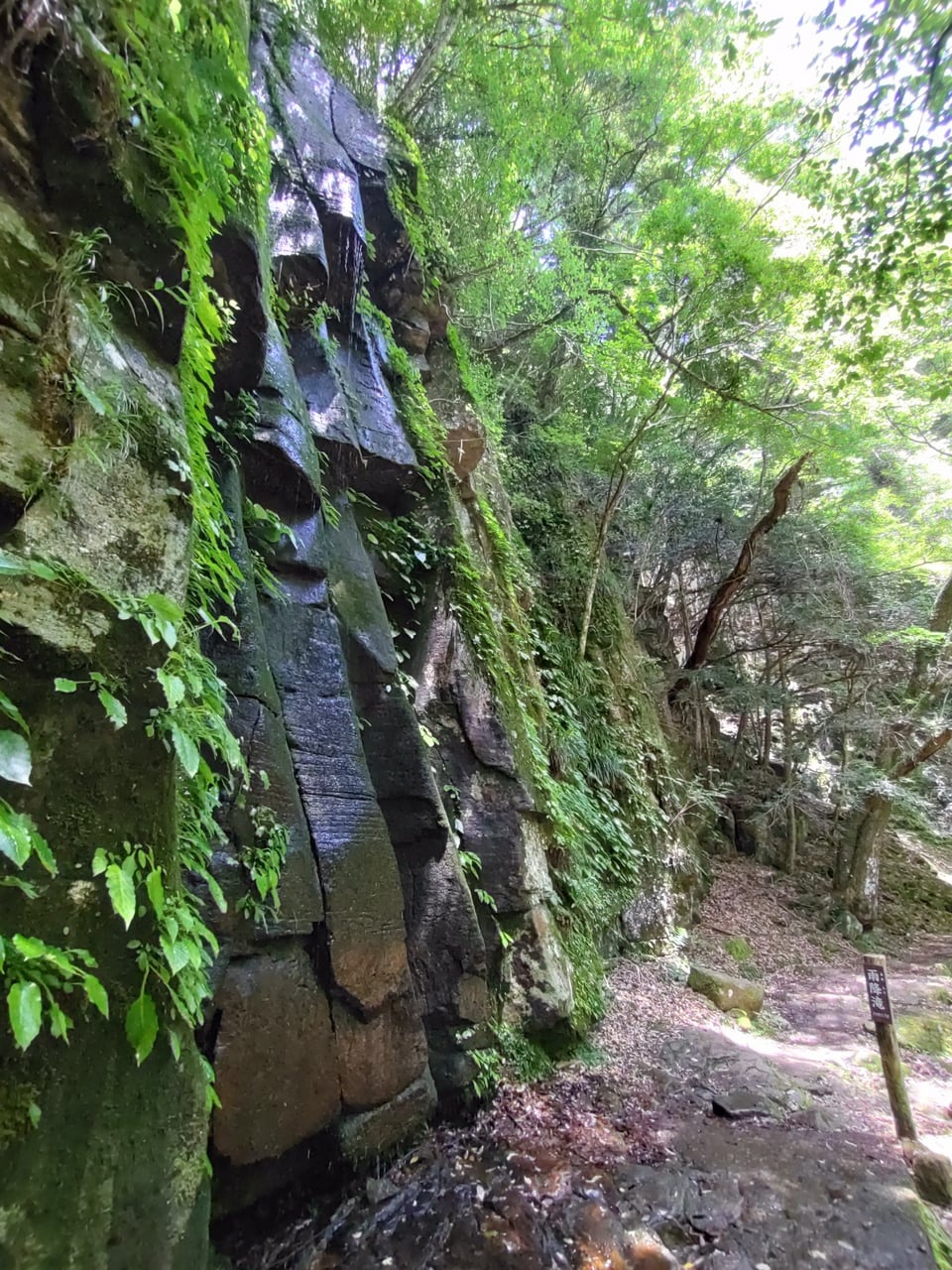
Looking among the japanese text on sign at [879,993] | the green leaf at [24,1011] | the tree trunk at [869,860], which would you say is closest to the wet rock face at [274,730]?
the green leaf at [24,1011]

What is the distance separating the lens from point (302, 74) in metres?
6.59

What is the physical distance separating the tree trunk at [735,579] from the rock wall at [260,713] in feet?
25.2

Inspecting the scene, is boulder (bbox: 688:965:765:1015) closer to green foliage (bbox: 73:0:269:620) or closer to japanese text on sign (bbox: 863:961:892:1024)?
japanese text on sign (bbox: 863:961:892:1024)

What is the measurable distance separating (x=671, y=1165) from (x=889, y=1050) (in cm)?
214

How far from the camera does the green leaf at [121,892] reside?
1812mm

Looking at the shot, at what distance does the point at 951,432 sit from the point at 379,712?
14.3 m

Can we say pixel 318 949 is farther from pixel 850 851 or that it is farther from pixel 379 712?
pixel 850 851

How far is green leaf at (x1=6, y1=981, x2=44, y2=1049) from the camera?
144 centimetres

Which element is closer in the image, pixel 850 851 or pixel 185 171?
pixel 185 171

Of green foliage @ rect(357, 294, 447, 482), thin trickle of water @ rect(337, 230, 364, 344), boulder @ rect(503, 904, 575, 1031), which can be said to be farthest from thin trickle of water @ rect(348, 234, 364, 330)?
boulder @ rect(503, 904, 575, 1031)

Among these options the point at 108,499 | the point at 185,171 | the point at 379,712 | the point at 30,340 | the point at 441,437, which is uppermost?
the point at 441,437

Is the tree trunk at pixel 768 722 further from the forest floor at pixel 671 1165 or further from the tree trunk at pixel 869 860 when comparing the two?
the forest floor at pixel 671 1165

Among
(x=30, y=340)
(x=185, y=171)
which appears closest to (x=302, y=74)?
(x=185, y=171)

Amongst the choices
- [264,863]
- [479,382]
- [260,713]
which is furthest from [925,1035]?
[479,382]
